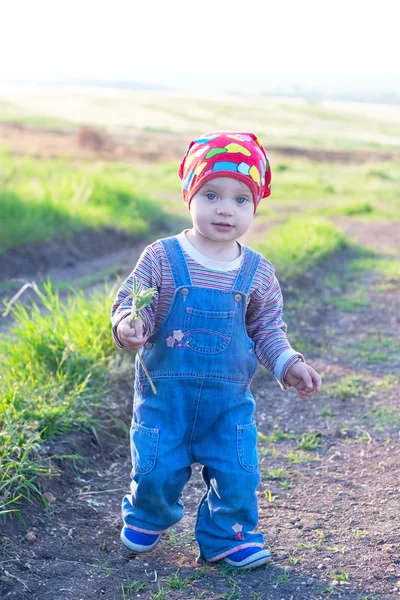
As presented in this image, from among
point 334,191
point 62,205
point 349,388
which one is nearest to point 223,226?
point 349,388

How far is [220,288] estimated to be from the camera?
9.10ft

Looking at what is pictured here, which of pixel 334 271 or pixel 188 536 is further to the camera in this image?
pixel 334 271

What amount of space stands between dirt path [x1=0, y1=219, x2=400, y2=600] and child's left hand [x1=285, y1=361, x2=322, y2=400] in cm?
59

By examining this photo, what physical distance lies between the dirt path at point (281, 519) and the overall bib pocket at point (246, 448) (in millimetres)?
350

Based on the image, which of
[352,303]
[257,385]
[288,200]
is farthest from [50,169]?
[257,385]

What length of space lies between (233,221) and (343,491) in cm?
132

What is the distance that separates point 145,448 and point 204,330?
1.41 ft

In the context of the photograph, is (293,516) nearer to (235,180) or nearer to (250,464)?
(250,464)

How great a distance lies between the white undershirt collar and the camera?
2.80 meters

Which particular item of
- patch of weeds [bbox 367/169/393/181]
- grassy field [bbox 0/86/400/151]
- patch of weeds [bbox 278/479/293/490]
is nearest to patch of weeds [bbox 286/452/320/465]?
patch of weeds [bbox 278/479/293/490]

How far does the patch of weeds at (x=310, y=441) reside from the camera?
3.96 meters

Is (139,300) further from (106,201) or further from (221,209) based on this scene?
(106,201)

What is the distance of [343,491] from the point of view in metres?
3.46

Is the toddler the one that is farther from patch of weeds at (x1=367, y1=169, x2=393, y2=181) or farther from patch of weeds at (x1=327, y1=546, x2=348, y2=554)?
patch of weeds at (x1=367, y1=169, x2=393, y2=181)
